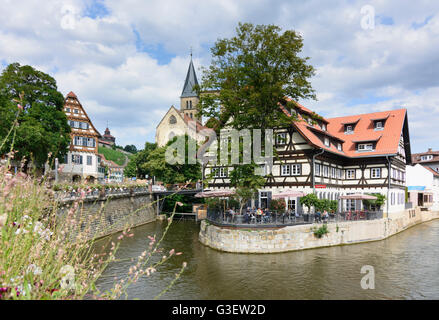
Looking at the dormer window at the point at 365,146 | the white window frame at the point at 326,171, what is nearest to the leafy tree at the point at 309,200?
the white window frame at the point at 326,171

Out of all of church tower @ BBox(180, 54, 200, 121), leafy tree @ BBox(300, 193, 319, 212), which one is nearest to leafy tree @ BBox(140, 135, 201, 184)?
leafy tree @ BBox(300, 193, 319, 212)

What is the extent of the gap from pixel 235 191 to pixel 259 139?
5142 millimetres

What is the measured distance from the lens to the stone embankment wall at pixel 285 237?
70.4ft

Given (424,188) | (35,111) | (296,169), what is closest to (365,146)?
(296,169)

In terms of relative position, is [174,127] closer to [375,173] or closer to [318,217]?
[375,173]

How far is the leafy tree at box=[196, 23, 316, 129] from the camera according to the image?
1032 inches

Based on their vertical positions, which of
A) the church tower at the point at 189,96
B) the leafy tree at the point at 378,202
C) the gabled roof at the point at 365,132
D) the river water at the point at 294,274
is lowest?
the river water at the point at 294,274

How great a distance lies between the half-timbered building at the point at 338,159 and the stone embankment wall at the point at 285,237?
13.7 feet

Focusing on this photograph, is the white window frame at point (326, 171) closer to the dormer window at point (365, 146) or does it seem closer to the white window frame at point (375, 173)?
the white window frame at point (375, 173)

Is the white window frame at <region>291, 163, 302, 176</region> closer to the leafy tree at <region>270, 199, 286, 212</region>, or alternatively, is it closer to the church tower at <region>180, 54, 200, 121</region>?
the leafy tree at <region>270, 199, 286, 212</region>

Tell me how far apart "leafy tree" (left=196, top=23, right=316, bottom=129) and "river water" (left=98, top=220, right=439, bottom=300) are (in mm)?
11146

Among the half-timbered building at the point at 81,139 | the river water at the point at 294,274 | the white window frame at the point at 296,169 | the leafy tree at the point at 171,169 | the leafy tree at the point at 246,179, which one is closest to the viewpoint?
the river water at the point at 294,274
